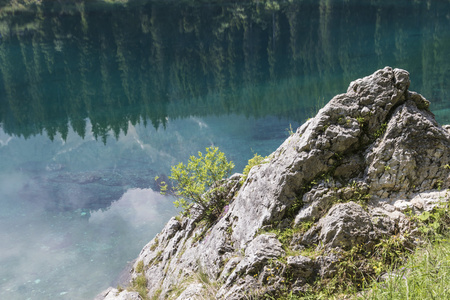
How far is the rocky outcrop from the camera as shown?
A: 20.4 feet

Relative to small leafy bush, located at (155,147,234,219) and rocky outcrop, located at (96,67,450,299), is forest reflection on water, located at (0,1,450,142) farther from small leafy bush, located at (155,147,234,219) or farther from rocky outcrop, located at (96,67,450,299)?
rocky outcrop, located at (96,67,450,299)

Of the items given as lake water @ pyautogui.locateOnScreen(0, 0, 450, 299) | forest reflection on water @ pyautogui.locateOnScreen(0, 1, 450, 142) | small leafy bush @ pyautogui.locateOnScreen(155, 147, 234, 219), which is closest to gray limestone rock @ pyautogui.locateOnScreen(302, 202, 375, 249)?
small leafy bush @ pyautogui.locateOnScreen(155, 147, 234, 219)

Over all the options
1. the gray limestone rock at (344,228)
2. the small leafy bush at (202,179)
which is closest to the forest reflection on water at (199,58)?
the small leafy bush at (202,179)

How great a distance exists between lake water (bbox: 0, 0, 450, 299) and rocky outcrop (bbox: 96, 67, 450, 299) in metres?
9.35

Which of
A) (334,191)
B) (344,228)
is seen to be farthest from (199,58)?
(344,228)

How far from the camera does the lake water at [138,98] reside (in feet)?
58.3

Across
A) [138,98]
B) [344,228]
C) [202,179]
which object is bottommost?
[138,98]

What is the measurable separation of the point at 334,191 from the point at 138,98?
38.4 meters

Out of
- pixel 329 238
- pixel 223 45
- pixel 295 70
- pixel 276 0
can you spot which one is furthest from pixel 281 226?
pixel 276 0

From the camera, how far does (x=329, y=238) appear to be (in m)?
6.27

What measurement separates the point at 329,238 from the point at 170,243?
19.9 feet

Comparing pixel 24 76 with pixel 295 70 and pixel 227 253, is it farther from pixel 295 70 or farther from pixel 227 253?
pixel 227 253

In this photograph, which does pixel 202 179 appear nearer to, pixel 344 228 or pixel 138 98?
pixel 344 228

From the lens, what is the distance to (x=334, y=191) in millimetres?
6867
